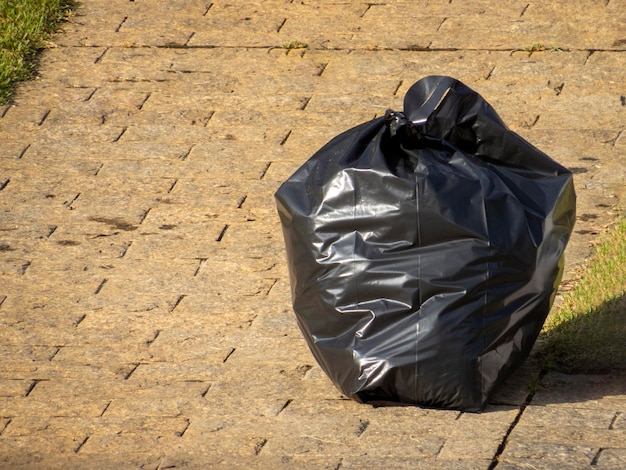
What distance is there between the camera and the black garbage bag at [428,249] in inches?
159

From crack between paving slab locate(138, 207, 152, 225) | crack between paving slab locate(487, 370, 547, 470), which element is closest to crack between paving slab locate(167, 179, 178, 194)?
crack between paving slab locate(138, 207, 152, 225)

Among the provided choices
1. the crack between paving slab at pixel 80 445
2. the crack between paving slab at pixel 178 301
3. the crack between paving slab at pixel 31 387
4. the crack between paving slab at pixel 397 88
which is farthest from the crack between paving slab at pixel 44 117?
the crack between paving slab at pixel 80 445

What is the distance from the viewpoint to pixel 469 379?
4.11 metres

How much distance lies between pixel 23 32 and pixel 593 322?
4935mm

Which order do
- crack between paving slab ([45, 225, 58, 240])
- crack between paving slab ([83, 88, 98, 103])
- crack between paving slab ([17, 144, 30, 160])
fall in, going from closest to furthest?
1. crack between paving slab ([45, 225, 58, 240])
2. crack between paving slab ([17, 144, 30, 160])
3. crack between paving slab ([83, 88, 98, 103])

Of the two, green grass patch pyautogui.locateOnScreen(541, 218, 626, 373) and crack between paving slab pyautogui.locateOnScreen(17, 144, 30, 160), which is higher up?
crack between paving slab pyautogui.locateOnScreen(17, 144, 30, 160)

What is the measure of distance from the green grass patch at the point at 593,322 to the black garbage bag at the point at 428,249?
1.25 feet

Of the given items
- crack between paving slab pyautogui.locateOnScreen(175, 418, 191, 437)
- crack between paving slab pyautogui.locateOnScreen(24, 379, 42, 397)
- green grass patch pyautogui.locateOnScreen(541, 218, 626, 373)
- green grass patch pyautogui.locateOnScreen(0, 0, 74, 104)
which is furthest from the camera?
green grass patch pyautogui.locateOnScreen(0, 0, 74, 104)

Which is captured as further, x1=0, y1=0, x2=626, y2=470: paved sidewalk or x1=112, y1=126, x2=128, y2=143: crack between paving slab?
x1=112, y1=126, x2=128, y2=143: crack between paving slab

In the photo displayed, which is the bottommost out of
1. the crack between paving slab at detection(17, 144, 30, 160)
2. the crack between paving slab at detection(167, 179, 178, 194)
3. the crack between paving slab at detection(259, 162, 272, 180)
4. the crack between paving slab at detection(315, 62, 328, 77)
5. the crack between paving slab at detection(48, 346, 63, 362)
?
the crack between paving slab at detection(315, 62, 328, 77)

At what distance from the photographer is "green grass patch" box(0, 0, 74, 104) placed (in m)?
7.66

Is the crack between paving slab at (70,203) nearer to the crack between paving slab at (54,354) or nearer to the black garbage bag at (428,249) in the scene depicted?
the crack between paving slab at (54,354)

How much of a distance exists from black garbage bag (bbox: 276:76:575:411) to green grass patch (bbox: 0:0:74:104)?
3881mm

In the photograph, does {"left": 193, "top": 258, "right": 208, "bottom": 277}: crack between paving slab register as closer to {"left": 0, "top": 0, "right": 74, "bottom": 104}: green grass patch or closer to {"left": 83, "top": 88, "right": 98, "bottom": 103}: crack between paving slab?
{"left": 83, "top": 88, "right": 98, "bottom": 103}: crack between paving slab
